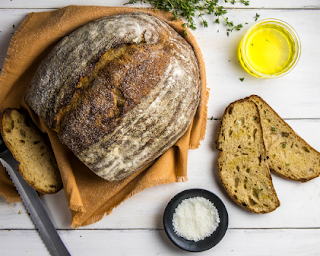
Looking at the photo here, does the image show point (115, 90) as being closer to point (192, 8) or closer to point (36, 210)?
point (192, 8)

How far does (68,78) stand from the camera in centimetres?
165

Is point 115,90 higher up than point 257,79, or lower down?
higher up

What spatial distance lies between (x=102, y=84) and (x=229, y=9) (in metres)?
1.19

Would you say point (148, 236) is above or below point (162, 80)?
below

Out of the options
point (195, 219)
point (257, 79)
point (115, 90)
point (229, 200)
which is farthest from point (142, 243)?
point (257, 79)

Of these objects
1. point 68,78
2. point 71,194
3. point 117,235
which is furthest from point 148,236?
point 68,78

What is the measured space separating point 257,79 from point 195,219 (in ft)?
3.85

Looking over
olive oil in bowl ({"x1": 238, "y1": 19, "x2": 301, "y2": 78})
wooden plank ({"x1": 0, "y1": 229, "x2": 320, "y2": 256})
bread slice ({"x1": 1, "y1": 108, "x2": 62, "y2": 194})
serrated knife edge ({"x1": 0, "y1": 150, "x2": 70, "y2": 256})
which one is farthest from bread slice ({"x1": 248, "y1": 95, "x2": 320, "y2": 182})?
serrated knife edge ({"x1": 0, "y1": 150, "x2": 70, "y2": 256})

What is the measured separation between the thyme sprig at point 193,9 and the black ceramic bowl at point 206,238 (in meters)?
1.24

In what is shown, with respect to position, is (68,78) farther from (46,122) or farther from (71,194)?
(71,194)

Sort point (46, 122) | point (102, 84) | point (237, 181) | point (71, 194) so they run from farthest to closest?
point (237, 181)
point (71, 194)
point (46, 122)
point (102, 84)

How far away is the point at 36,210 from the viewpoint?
2.02m

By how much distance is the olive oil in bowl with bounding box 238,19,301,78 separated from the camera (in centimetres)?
200

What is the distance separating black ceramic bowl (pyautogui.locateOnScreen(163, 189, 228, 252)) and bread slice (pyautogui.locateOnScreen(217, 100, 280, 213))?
0.15m
